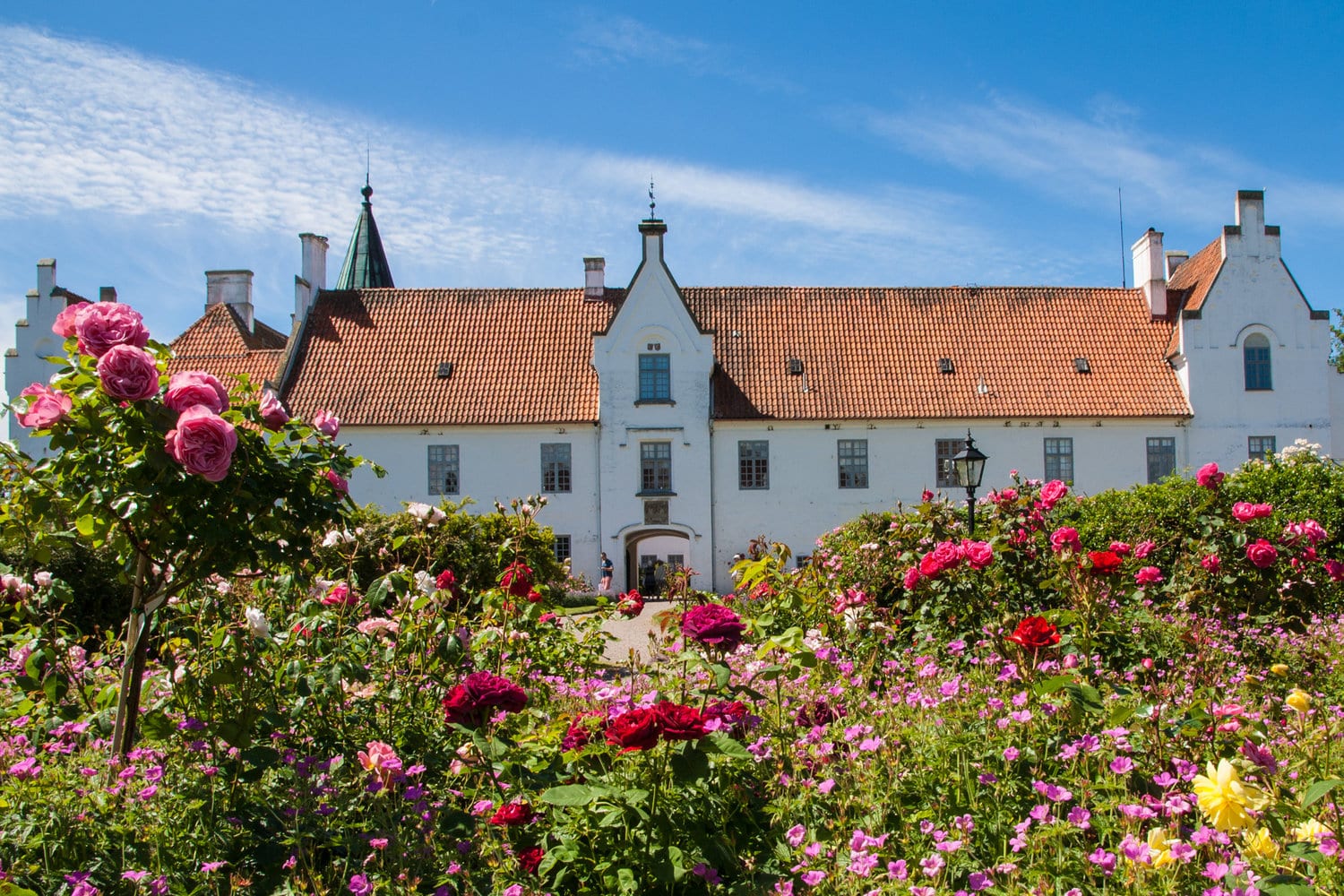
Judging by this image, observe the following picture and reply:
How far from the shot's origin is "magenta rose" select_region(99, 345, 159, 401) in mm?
3998

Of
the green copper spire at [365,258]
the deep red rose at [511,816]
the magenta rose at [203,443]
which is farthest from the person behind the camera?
the green copper spire at [365,258]

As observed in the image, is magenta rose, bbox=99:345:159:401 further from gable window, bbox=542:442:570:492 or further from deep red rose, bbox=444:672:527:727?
gable window, bbox=542:442:570:492

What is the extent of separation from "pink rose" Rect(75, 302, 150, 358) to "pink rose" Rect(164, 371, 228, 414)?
0.24 m

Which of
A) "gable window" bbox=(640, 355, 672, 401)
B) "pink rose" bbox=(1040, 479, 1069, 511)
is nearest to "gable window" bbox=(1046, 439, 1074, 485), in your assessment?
"gable window" bbox=(640, 355, 672, 401)

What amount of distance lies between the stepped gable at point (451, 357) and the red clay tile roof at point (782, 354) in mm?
43

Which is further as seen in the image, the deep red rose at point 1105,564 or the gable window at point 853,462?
the gable window at point 853,462

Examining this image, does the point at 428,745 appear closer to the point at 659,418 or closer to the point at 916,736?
the point at 916,736

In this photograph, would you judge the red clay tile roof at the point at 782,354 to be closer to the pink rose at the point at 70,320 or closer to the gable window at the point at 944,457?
the gable window at the point at 944,457

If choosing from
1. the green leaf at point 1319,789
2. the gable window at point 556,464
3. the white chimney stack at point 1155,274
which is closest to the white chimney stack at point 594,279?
the gable window at point 556,464

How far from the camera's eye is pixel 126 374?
4.01 metres

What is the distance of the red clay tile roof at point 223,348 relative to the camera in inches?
1155

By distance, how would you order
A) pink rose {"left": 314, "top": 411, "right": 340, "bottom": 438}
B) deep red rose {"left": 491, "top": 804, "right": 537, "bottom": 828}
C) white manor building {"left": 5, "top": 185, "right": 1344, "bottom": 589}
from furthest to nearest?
white manor building {"left": 5, "top": 185, "right": 1344, "bottom": 589}
pink rose {"left": 314, "top": 411, "right": 340, "bottom": 438}
deep red rose {"left": 491, "top": 804, "right": 537, "bottom": 828}

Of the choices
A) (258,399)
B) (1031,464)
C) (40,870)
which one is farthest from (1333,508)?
(1031,464)

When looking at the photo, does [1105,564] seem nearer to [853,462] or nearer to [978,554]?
[978,554]
